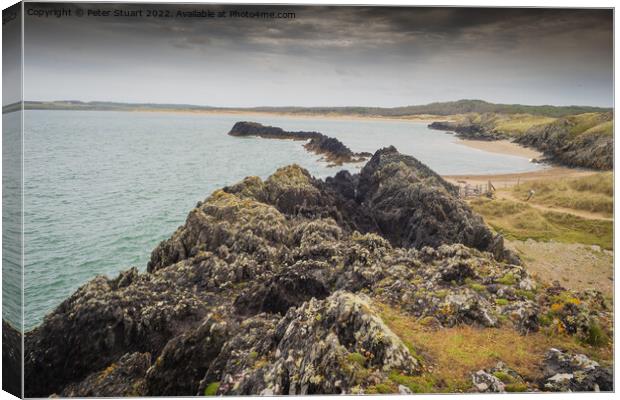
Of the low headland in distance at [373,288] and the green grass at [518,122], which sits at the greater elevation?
the green grass at [518,122]

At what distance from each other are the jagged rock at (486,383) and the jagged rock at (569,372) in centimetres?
99

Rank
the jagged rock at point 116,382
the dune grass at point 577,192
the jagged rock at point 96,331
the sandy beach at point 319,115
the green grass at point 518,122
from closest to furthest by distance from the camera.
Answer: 1. the jagged rock at point 96,331
2. the jagged rock at point 116,382
3. the dune grass at point 577,192
4. the sandy beach at point 319,115
5. the green grass at point 518,122

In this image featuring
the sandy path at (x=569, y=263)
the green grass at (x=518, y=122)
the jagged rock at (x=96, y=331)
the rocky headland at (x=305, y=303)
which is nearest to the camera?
the rocky headland at (x=305, y=303)

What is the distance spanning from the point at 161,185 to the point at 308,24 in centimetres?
539

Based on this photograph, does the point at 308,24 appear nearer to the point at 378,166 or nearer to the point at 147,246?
the point at 378,166

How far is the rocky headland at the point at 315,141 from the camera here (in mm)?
14391

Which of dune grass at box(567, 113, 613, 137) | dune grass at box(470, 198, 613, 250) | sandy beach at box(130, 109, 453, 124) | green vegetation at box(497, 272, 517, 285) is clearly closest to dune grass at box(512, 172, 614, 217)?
dune grass at box(470, 198, 613, 250)

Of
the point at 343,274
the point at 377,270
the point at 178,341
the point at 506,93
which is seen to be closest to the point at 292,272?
the point at 343,274

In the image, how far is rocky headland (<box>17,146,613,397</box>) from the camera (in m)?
11.7

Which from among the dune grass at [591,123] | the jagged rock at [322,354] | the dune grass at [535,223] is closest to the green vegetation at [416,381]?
the jagged rock at [322,354]

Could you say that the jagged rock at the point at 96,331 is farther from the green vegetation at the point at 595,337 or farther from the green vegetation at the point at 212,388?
the green vegetation at the point at 595,337

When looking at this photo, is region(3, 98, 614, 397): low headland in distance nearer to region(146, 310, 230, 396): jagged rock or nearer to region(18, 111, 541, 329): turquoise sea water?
region(146, 310, 230, 396): jagged rock

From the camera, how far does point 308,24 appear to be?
512 inches

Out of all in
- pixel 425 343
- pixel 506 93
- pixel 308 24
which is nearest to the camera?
pixel 425 343
